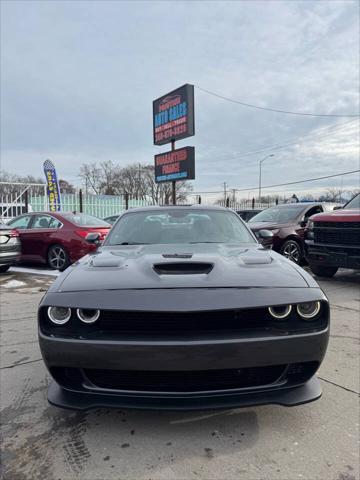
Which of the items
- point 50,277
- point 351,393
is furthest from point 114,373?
point 50,277

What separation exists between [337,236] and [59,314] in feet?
18.5

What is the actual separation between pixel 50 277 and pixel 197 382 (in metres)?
6.11

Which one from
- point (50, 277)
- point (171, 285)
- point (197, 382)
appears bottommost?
point (50, 277)

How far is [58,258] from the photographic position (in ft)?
27.2

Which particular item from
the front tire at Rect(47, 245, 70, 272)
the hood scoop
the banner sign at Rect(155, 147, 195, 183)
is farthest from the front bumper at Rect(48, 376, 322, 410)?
the banner sign at Rect(155, 147, 195, 183)

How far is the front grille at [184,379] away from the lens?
6.45ft

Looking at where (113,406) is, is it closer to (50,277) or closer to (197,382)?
(197,382)

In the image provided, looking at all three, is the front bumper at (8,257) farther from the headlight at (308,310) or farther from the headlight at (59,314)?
the headlight at (308,310)

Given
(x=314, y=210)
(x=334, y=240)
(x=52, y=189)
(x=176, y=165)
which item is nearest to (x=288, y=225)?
(x=314, y=210)

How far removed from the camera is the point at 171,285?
2020 mm

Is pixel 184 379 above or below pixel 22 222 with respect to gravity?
below

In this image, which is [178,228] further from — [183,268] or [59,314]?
[59,314]

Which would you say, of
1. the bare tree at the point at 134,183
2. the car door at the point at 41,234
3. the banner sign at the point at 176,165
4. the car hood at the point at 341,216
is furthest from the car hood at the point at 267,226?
the bare tree at the point at 134,183

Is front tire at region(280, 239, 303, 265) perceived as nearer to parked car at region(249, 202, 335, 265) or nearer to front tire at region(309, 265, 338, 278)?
parked car at region(249, 202, 335, 265)
